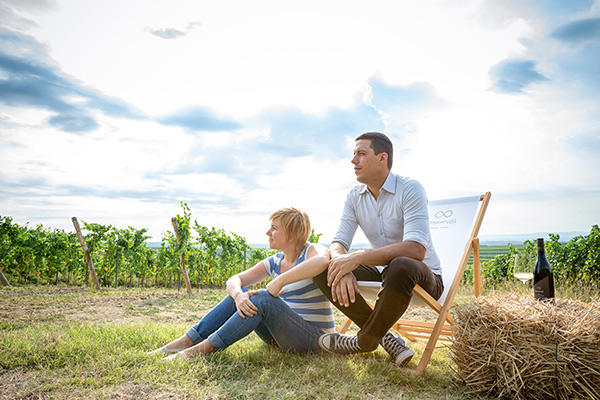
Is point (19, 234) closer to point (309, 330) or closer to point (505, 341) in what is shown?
point (309, 330)

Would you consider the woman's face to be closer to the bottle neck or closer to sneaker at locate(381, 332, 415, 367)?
sneaker at locate(381, 332, 415, 367)

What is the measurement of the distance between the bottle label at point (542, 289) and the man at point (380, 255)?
2.02 ft

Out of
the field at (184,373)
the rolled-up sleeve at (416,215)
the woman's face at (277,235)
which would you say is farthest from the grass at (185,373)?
the rolled-up sleeve at (416,215)

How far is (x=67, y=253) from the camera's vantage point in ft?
33.0

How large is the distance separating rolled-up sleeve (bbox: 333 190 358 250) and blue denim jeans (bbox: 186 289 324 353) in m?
0.69

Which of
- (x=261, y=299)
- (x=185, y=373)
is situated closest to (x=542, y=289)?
(x=261, y=299)

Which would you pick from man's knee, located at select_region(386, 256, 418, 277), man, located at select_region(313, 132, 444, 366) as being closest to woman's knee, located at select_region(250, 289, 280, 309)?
man, located at select_region(313, 132, 444, 366)

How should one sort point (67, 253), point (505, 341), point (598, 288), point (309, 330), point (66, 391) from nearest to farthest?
point (66, 391) < point (505, 341) < point (309, 330) < point (598, 288) < point (67, 253)

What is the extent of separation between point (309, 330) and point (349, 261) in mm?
567

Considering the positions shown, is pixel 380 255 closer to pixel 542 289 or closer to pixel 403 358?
pixel 403 358

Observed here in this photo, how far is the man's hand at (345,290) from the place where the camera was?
2598 millimetres

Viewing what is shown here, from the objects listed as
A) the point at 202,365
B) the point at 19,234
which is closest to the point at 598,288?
the point at 202,365

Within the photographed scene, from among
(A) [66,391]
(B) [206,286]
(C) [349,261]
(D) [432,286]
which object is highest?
(C) [349,261]

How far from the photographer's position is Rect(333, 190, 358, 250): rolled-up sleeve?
321 centimetres
